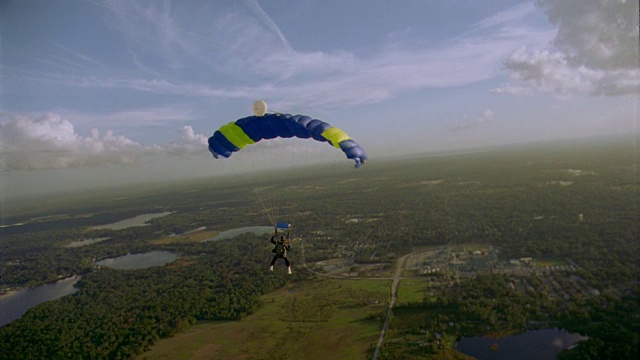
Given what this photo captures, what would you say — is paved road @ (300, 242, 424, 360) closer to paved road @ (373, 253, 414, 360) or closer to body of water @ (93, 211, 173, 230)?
paved road @ (373, 253, 414, 360)

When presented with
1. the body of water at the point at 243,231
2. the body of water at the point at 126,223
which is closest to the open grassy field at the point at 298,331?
the body of water at the point at 243,231

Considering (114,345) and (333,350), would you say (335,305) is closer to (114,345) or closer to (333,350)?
(333,350)

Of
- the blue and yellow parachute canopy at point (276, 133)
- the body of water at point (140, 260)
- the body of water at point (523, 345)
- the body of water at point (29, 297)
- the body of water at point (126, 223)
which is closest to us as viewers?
the blue and yellow parachute canopy at point (276, 133)

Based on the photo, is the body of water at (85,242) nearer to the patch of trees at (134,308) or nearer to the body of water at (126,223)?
the body of water at (126,223)

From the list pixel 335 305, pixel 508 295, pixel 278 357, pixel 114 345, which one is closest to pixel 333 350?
pixel 278 357

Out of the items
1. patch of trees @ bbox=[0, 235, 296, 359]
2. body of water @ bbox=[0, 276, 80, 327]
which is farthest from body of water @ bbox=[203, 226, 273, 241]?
body of water @ bbox=[0, 276, 80, 327]

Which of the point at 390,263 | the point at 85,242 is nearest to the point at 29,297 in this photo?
the point at 85,242

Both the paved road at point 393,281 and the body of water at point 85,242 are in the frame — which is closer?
the paved road at point 393,281
